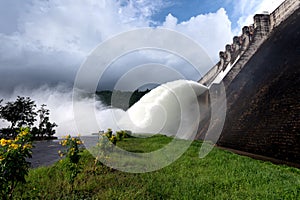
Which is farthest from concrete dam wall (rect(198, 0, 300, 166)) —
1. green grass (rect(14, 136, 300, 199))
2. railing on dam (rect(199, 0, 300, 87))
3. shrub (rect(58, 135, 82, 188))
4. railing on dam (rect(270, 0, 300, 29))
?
shrub (rect(58, 135, 82, 188))

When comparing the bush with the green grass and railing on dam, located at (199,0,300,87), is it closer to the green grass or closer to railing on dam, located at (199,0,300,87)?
the green grass

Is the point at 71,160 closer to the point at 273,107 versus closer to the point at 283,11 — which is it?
the point at 273,107

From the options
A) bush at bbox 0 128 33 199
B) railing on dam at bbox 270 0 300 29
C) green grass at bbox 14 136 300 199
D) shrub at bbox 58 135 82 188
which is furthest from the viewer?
railing on dam at bbox 270 0 300 29

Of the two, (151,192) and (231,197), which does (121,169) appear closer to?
(151,192)

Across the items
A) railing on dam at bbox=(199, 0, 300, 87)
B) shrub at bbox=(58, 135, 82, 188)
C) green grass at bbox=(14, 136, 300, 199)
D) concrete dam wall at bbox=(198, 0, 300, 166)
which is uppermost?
railing on dam at bbox=(199, 0, 300, 87)

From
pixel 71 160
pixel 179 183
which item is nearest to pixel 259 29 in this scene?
pixel 179 183

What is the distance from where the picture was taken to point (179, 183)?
5.59 m

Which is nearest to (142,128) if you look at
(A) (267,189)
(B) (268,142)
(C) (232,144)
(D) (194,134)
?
(D) (194,134)

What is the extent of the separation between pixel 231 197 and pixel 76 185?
367 cm

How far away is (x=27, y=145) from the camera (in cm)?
389

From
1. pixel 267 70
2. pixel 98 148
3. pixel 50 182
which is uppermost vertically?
pixel 267 70

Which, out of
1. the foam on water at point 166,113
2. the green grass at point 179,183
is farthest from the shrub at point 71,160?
the foam on water at point 166,113

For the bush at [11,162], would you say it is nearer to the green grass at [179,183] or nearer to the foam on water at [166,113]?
the green grass at [179,183]

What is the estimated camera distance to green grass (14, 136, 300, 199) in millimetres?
4707
